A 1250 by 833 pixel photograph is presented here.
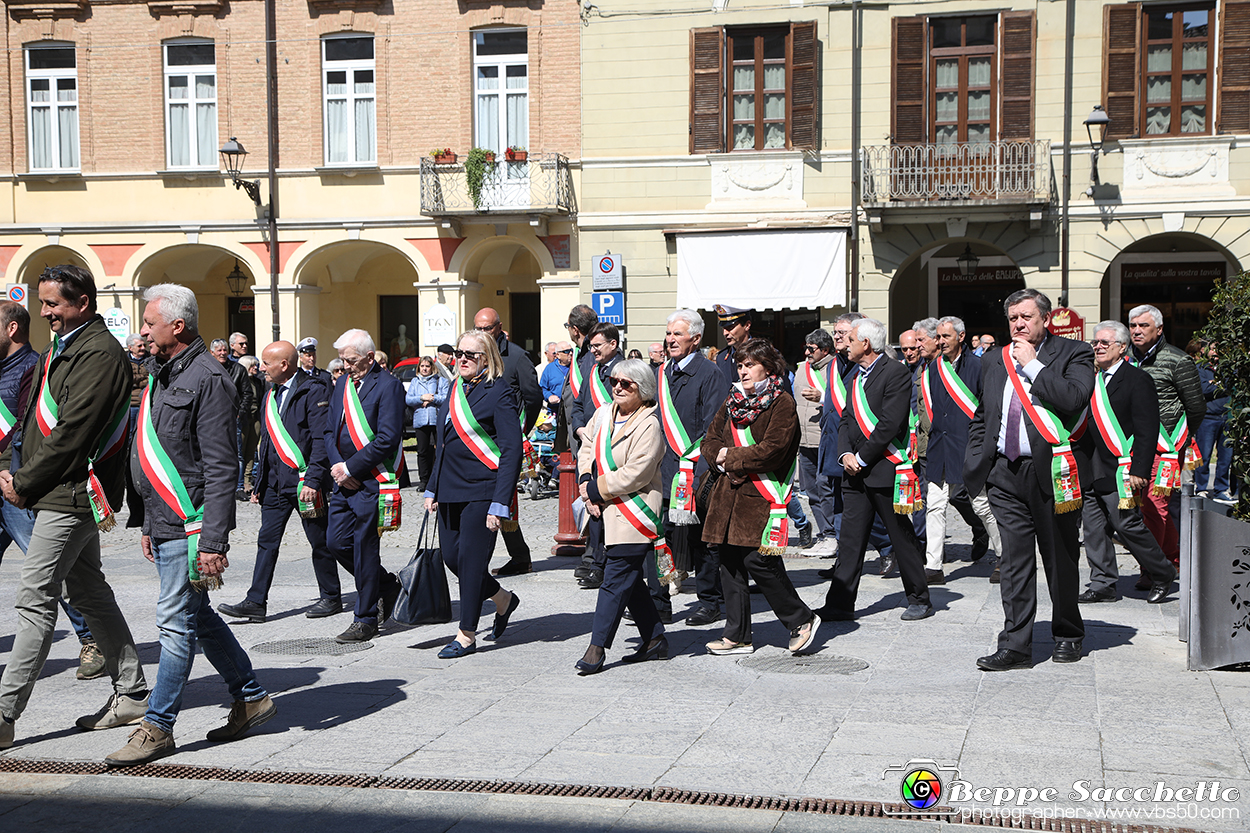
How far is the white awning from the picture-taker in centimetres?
2108

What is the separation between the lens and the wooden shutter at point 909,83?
68.2 ft

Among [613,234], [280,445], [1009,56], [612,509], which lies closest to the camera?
[612,509]

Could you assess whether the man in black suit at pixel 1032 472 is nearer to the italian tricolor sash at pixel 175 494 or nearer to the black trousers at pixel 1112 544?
the black trousers at pixel 1112 544

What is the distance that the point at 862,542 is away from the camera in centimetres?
782

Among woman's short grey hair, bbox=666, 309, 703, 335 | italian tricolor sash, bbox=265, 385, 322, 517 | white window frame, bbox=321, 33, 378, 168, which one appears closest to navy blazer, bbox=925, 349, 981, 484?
woman's short grey hair, bbox=666, 309, 703, 335

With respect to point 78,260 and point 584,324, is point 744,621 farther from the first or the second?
point 78,260

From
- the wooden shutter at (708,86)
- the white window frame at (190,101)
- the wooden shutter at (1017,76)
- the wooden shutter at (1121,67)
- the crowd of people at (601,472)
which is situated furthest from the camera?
the white window frame at (190,101)

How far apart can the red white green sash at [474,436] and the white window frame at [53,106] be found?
19671 millimetres

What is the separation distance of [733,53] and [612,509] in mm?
16400

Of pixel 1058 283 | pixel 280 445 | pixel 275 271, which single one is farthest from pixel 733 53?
pixel 280 445

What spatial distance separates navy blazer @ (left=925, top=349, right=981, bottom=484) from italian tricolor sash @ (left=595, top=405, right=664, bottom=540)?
11.7 ft

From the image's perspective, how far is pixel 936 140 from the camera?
20953 millimetres

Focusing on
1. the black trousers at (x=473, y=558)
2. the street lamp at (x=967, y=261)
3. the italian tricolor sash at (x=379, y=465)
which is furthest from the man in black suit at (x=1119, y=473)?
the street lamp at (x=967, y=261)

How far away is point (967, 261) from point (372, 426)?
57.4ft
